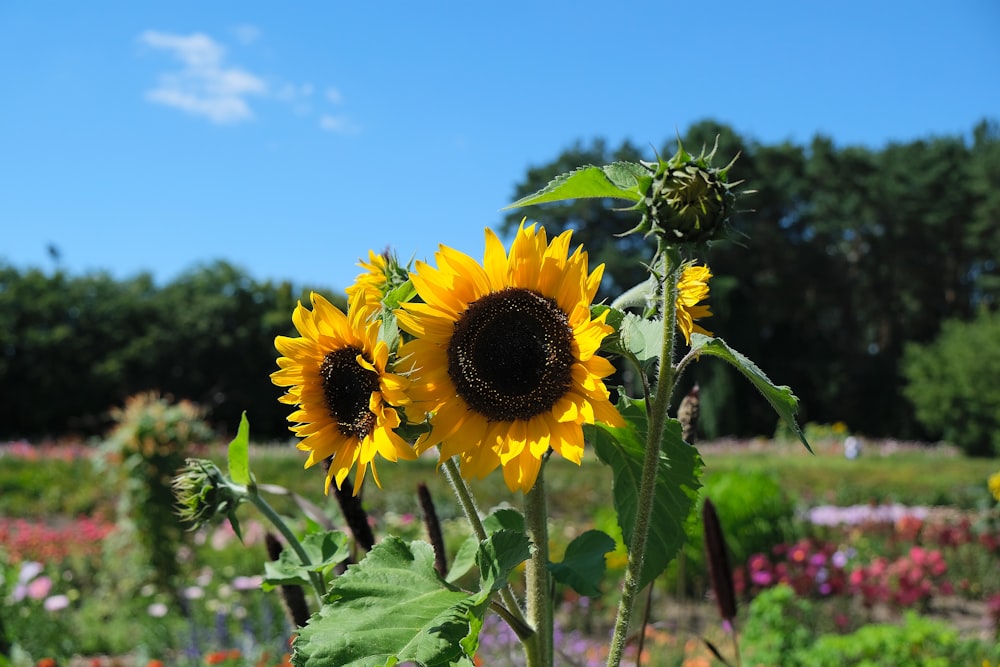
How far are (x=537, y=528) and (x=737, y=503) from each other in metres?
7.09

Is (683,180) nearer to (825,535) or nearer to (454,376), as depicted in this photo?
(454,376)

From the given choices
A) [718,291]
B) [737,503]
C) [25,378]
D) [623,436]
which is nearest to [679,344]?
[623,436]

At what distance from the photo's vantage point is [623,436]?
105cm

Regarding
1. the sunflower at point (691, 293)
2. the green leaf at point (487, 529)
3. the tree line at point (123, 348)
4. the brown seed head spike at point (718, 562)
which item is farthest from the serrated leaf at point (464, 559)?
the tree line at point (123, 348)

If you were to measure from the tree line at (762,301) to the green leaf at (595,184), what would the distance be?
77.8 ft

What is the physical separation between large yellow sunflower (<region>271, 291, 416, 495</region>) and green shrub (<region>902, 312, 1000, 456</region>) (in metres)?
23.8

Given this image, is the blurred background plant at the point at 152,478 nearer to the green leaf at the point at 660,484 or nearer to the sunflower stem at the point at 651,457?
the green leaf at the point at 660,484

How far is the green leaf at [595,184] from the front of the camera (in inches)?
34.0

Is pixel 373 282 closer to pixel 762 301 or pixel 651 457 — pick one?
pixel 651 457

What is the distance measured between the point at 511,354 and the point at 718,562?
0.76 metres

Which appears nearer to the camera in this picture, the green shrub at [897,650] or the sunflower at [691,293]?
the sunflower at [691,293]

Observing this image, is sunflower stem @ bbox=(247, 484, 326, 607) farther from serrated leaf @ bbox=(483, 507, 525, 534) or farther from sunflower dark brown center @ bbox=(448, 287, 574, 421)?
sunflower dark brown center @ bbox=(448, 287, 574, 421)

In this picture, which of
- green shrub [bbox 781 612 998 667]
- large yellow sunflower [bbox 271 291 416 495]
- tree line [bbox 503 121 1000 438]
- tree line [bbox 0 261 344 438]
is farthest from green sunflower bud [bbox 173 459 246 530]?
tree line [bbox 503 121 1000 438]

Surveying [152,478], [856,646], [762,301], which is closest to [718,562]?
[856,646]
